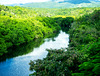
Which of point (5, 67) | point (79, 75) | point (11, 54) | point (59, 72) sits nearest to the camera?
point (79, 75)

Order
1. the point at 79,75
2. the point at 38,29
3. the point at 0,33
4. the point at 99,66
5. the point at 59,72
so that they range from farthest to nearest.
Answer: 1. the point at 38,29
2. the point at 0,33
3. the point at 59,72
4. the point at 79,75
5. the point at 99,66

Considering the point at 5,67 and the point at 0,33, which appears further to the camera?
the point at 0,33

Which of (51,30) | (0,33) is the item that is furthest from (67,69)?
(51,30)

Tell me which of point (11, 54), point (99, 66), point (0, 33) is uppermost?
point (99, 66)

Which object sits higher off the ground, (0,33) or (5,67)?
(0,33)

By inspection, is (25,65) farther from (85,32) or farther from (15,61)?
(85,32)

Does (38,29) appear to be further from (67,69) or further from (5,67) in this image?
(67,69)

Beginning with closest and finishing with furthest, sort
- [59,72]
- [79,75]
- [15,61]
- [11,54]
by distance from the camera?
[79,75], [59,72], [15,61], [11,54]

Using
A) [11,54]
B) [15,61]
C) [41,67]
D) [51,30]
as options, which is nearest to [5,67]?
[15,61]

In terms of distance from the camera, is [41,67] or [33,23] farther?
[33,23]
